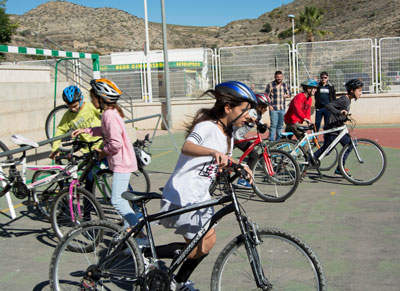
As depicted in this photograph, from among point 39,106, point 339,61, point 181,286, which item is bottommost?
point 181,286

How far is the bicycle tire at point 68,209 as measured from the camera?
4542mm

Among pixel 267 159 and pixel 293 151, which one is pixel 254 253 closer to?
pixel 267 159

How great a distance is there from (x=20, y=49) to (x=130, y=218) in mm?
5098

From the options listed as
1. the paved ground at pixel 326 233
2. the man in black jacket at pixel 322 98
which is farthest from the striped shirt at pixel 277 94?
the paved ground at pixel 326 233

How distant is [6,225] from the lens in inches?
231

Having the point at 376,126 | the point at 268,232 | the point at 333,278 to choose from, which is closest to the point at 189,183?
the point at 268,232

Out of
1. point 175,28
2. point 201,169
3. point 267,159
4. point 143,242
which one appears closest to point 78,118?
point 267,159

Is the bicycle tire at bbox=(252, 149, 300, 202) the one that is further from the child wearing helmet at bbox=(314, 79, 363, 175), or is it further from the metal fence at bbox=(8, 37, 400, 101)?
the metal fence at bbox=(8, 37, 400, 101)

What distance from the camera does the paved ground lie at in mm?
4070

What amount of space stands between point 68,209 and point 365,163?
16.1ft

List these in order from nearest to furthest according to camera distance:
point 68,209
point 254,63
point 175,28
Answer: point 68,209 < point 254,63 < point 175,28

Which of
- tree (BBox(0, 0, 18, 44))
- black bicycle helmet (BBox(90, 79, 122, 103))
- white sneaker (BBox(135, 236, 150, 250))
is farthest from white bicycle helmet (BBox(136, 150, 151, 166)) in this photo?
tree (BBox(0, 0, 18, 44))

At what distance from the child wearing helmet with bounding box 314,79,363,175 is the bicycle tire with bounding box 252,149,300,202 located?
4.11 feet

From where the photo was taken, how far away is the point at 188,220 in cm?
313
